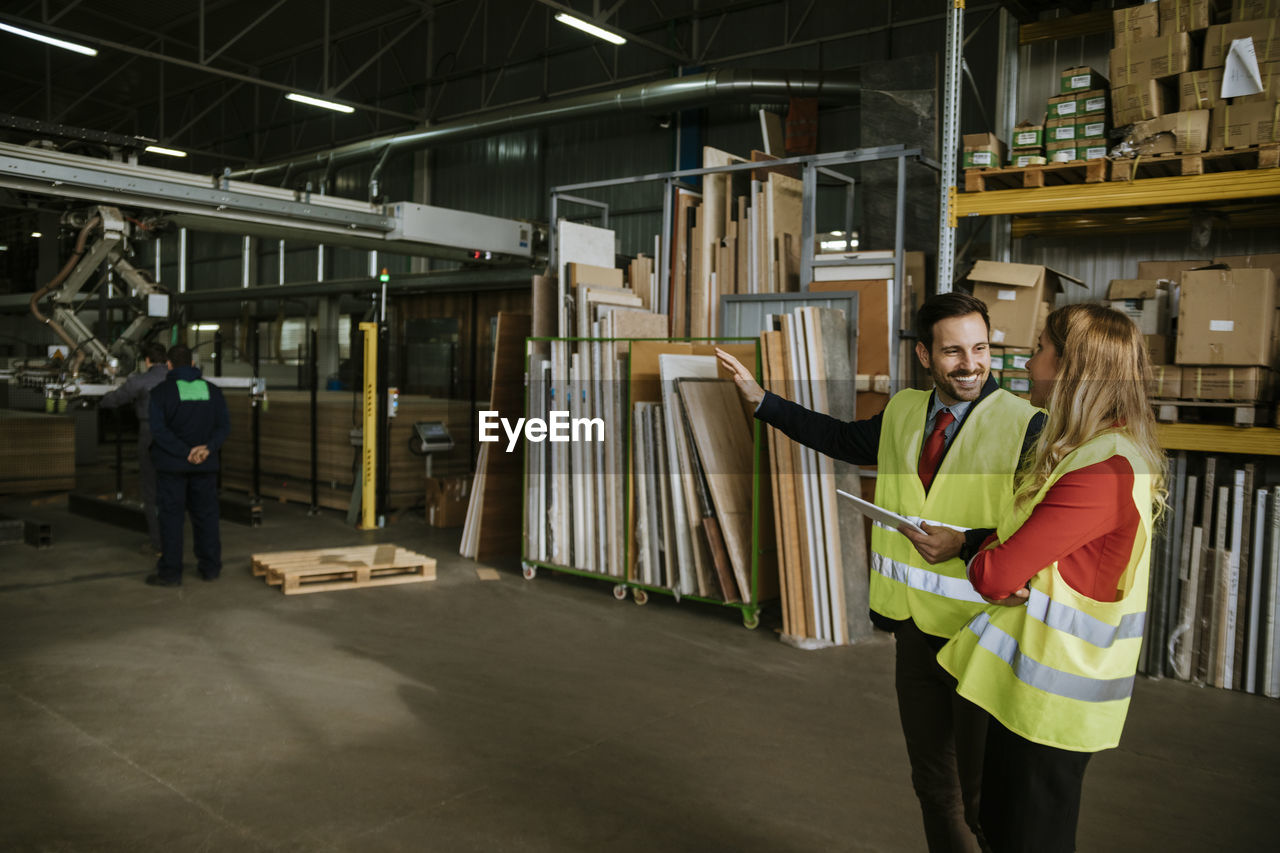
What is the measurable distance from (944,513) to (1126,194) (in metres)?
3.69

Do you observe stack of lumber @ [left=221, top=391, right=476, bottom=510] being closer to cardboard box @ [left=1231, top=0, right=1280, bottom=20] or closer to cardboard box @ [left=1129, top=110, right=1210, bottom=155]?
cardboard box @ [left=1129, top=110, right=1210, bottom=155]

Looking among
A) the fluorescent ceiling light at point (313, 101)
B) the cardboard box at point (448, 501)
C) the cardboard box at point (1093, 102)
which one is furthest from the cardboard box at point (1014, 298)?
the fluorescent ceiling light at point (313, 101)

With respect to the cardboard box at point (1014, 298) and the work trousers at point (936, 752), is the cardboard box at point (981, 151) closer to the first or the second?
the cardboard box at point (1014, 298)

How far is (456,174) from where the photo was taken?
1748 cm

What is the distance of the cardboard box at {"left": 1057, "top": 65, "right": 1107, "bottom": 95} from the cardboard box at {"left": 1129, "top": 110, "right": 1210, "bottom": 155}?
434mm

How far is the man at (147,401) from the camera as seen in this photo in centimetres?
813

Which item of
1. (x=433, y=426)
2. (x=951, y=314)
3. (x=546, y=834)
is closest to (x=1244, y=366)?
(x=951, y=314)

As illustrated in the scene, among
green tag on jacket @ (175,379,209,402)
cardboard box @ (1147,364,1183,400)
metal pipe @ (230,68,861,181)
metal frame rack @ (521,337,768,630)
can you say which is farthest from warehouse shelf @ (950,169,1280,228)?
metal pipe @ (230,68,861,181)

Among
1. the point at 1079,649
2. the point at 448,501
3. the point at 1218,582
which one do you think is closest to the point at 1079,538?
the point at 1079,649

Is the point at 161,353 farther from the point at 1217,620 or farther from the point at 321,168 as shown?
the point at 321,168

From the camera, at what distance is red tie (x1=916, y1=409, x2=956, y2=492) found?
8.29 ft

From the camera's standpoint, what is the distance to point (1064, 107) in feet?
17.6

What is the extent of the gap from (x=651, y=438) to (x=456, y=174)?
492 inches

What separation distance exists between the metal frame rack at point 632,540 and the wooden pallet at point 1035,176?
5.49 feet
